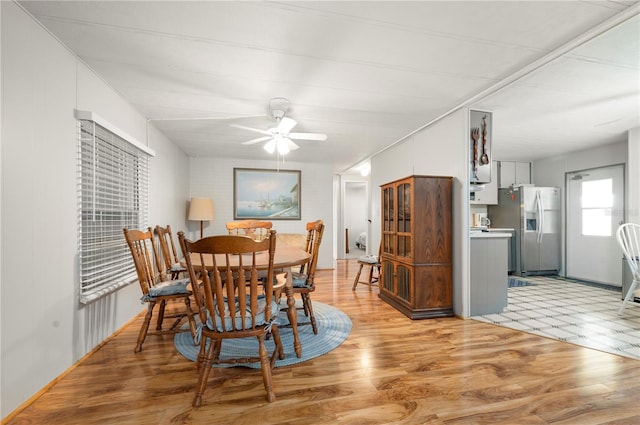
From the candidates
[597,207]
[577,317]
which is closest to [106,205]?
[577,317]

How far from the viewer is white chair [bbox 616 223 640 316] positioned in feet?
9.17

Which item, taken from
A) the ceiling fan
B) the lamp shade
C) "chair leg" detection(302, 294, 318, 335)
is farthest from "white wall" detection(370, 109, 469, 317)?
the lamp shade

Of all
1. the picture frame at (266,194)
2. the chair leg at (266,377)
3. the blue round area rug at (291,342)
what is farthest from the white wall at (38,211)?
the picture frame at (266,194)

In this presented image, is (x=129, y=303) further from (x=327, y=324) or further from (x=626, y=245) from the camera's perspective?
(x=626, y=245)

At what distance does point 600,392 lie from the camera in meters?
1.67

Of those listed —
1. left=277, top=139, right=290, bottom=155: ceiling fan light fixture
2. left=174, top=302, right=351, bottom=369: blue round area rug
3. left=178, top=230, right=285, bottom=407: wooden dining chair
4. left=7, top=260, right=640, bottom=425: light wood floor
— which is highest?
left=277, top=139, right=290, bottom=155: ceiling fan light fixture

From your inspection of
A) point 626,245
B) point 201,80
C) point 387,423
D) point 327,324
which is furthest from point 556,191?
point 201,80

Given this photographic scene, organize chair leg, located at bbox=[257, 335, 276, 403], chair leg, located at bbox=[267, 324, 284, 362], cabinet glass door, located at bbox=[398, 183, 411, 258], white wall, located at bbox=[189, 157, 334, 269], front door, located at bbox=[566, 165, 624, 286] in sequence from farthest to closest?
white wall, located at bbox=[189, 157, 334, 269] → front door, located at bbox=[566, 165, 624, 286] → cabinet glass door, located at bbox=[398, 183, 411, 258] → chair leg, located at bbox=[267, 324, 284, 362] → chair leg, located at bbox=[257, 335, 276, 403]

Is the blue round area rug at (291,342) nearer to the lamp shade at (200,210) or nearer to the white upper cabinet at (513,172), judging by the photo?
the lamp shade at (200,210)

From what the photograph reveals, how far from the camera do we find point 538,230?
16.4 feet

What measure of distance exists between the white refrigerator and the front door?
319mm

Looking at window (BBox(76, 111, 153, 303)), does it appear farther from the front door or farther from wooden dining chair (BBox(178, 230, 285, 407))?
the front door

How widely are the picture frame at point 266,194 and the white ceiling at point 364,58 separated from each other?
6.80 ft

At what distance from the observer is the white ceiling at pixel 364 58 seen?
1656mm
